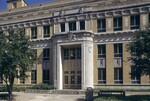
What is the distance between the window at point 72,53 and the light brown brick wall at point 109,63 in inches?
196

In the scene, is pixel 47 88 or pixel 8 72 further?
pixel 47 88

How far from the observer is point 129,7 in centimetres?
4150

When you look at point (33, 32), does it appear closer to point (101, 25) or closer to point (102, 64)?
point (101, 25)

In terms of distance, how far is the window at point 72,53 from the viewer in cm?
4441

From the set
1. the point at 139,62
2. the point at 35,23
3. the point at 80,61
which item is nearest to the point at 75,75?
the point at 80,61

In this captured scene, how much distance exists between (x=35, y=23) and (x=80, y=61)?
1223 cm

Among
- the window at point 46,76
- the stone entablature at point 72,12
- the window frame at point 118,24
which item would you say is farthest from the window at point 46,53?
the window frame at point 118,24

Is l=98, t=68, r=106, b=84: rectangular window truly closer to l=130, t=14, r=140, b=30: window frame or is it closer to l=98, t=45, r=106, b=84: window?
l=98, t=45, r=106, b=84: window

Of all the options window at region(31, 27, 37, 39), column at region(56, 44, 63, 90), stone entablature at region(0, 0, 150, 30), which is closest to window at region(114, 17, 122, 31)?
stone entablature at region(0, 0, 150, 30)

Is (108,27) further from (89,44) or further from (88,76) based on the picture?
(88,76)

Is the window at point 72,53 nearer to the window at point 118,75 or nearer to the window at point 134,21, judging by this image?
the window at point 118,75

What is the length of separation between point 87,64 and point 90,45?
3.20 meters

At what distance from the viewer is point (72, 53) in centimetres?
4494

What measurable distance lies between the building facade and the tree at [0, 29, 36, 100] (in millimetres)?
4066
